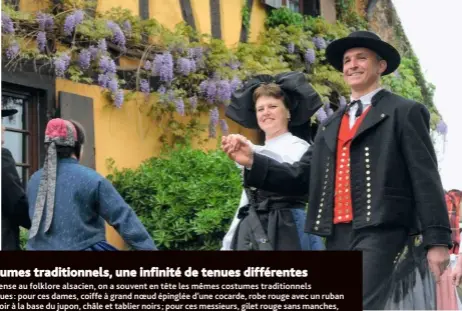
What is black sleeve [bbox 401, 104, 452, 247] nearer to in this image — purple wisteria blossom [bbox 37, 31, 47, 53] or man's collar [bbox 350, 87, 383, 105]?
man's collar [bbox 350, 87, 383, 105]

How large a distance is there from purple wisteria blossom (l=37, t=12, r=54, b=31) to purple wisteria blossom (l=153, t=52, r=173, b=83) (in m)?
1.01

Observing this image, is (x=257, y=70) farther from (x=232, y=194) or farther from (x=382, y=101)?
(x=382, y=101)

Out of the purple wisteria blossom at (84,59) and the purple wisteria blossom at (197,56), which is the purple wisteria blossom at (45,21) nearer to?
the purple wisteria blossom at (84,59)

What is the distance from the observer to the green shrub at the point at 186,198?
24.0 feet

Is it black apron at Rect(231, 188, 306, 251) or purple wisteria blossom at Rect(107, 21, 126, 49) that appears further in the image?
purple wisteria blossom at Rect(107, 21, 126, 49)

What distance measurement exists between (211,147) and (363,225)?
4.33 m

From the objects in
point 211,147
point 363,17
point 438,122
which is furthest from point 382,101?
point 363,17

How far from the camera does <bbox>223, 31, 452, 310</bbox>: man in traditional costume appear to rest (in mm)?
4289

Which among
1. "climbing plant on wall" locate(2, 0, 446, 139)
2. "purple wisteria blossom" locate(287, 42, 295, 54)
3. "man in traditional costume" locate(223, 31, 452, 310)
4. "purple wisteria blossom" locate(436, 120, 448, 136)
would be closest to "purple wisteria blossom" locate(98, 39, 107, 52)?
"climbing plant on wall" locate(2, 0, 446, 139)

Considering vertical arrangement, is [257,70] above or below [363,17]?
below

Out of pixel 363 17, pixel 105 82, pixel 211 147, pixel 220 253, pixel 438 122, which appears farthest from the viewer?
pixel 363 17

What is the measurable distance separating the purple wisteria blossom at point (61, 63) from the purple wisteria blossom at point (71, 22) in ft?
0.55

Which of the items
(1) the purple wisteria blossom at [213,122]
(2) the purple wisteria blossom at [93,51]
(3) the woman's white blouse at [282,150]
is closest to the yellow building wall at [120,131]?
(1) the purple wisteria blossom at [213,122]

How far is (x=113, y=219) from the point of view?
16.0ft
